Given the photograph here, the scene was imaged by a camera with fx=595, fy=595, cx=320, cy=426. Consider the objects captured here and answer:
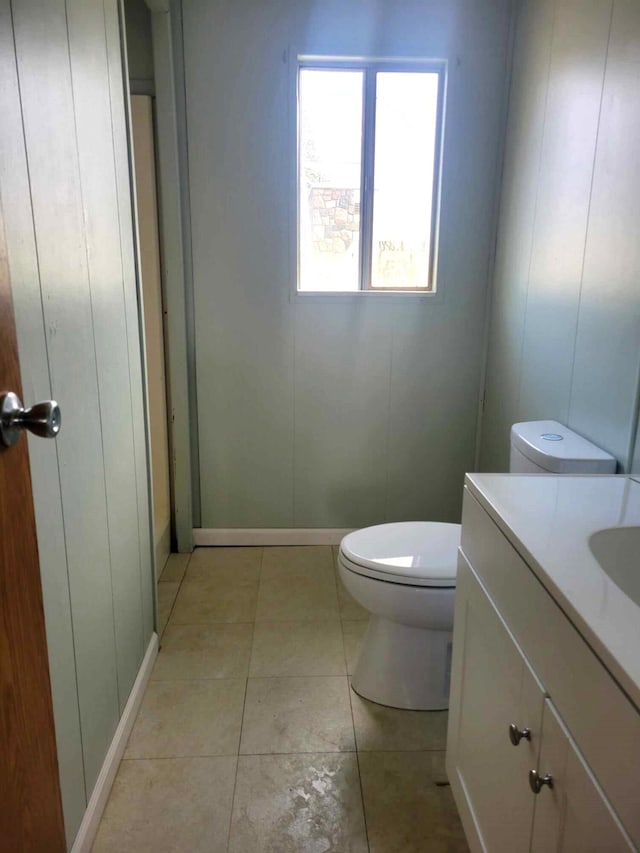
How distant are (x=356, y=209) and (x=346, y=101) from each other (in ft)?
1.40

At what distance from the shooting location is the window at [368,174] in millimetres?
2432

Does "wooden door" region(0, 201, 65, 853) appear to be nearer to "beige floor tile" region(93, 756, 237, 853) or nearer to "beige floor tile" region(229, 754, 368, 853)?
"beige floor tile" region(93, 756, 237, 853)

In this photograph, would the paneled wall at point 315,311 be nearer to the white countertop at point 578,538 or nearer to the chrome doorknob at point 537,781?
the white countertop at point 578,538

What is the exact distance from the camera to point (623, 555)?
98cm

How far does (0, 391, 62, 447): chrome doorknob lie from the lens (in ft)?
2.58

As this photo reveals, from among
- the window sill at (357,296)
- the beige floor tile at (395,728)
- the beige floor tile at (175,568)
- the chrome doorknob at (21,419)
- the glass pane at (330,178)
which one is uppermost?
the glass pane at (330,178)

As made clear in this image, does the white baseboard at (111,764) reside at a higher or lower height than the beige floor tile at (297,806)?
higher

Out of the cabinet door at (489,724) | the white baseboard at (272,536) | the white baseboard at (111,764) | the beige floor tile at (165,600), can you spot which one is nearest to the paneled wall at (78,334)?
Result: the white baseboard at (111,764)

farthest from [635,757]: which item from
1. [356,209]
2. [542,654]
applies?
[356,209]

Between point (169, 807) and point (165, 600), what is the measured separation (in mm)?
983

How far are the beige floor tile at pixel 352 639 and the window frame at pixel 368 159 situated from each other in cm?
132

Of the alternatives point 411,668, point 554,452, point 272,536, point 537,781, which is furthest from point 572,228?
point 272,536

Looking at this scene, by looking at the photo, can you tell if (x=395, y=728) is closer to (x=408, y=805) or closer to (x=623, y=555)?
(x=408, y=805)

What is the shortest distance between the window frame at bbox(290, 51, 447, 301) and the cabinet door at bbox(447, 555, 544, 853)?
155 cm
